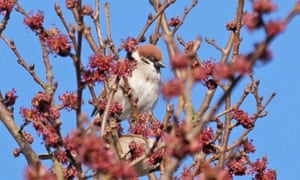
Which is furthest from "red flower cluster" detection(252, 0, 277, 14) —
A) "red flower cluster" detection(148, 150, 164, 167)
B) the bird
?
the bird

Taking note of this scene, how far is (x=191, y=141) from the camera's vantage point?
1.54 meters

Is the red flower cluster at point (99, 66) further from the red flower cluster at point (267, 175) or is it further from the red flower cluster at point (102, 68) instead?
the red flower cluster at point (267, 175)

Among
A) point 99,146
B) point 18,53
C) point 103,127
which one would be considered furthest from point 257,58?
point 18,53

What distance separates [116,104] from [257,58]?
2093 millimetres

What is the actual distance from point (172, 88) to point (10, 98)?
1.68 metres

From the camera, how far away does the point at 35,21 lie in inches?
113

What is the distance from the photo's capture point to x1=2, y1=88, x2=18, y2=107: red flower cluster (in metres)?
3.10

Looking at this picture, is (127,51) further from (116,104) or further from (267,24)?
(267,24)

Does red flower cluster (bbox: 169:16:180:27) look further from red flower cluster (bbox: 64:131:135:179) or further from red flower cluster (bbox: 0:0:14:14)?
red flower cluster (bbox: 64:131:135:179)

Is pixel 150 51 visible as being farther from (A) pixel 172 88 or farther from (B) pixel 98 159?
(A) pixel 172 88

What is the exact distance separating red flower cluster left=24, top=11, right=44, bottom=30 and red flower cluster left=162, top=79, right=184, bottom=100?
1412mm

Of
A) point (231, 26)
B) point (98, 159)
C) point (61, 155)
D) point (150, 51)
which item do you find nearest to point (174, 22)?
point (231, 26)

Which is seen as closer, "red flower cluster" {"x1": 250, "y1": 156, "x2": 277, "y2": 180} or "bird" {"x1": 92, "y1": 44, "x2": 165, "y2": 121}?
"red flower cluster" {"x1": 250, "y1": 156, "x2": 277, "y2": 180}

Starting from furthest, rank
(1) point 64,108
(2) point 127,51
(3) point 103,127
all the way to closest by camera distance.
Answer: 1. (1) point 64,108
2. (2) point 127,51
3. (3) point 103,127
